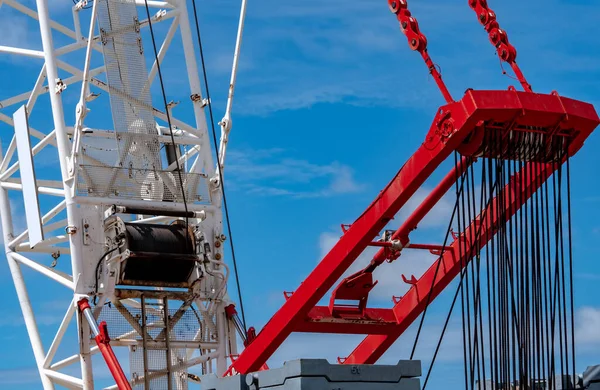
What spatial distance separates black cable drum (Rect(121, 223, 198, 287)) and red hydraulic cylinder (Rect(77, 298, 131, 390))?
4.05 feet

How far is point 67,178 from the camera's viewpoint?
3419 centimetres

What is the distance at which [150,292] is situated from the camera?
34625 mm

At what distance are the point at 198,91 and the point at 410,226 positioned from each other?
8.86 metres

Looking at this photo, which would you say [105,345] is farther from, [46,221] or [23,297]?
[46,221]

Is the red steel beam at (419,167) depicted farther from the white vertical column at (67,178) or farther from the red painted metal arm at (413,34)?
the white vertical column at (67,178)

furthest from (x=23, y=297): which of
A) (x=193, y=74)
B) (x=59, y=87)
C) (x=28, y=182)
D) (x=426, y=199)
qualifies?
(x=426, y=199)

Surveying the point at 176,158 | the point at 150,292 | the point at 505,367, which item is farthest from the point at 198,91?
the point at 505,367

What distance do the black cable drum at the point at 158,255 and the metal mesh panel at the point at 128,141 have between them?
1.15 meters

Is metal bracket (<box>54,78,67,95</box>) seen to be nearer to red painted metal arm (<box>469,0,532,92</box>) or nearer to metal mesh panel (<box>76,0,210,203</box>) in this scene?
metal mesh panel (<box>76,0,210,203</box>)

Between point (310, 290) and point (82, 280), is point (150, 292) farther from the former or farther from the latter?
Result: point (310, 290)

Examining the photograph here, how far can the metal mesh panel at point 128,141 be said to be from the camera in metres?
34.7

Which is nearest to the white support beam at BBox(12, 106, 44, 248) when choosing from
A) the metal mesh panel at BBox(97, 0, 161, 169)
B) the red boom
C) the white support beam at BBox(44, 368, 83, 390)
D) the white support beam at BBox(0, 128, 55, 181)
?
the white support beam at BBox(0, 128, 55, 181)

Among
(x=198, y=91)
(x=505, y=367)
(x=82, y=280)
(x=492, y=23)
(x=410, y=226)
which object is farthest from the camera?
(x=198, y=91)

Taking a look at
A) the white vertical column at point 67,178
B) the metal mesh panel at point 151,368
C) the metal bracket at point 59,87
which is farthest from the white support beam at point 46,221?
the metal mesh panel at point 151,368
